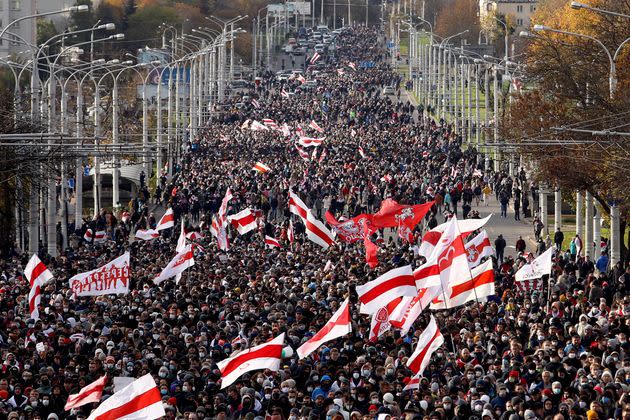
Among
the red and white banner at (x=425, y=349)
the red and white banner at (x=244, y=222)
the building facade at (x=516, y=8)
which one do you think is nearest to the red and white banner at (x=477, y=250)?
the red and white banner at (x=244, y=222)

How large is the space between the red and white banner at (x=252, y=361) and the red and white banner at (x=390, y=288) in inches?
127

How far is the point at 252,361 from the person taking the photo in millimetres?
24219

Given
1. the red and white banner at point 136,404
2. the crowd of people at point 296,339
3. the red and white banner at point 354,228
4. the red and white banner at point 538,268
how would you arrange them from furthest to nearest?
the red and white banner at point 354,228
the red and white banner at point 538,268
the crowd of people at point 296,339
the red and white banner at point 136,404

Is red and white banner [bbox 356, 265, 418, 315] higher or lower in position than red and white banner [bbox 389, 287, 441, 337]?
higher

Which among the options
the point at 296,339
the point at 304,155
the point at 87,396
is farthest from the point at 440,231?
the point at 304,155

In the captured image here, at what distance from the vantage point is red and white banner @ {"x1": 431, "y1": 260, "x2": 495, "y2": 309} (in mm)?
29734

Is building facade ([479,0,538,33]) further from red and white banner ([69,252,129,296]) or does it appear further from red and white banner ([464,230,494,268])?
red and white banner ([69,252,129,296])

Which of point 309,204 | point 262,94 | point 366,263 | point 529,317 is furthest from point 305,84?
point 529,317

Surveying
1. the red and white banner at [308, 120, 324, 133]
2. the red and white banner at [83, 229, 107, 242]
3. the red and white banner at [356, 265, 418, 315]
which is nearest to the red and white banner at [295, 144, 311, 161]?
the red and white banner at [308, 120, 324, 133]

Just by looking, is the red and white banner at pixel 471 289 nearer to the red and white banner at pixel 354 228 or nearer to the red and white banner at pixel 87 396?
the red and white banner at pixel 87 396

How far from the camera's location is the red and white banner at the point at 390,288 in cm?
2755

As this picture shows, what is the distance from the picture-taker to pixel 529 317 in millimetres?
30797

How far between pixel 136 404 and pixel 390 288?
7708 millimetres

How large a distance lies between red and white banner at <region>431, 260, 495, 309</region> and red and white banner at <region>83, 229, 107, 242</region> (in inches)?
841
